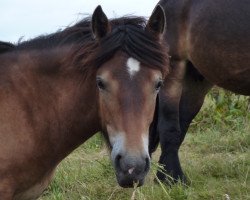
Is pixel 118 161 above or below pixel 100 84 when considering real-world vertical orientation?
below

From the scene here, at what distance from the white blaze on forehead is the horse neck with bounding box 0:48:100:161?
0.37m

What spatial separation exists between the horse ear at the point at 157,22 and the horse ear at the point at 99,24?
306mm

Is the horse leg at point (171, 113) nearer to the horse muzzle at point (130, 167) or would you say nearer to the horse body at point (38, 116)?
the horse body at point (38, 116)

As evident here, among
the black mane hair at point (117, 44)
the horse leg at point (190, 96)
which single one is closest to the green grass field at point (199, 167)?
the horse leg at point (190, 96)

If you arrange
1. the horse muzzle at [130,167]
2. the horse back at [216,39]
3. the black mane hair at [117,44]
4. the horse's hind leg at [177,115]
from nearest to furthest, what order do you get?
the horse muzzle at [130,167]
the black mane hair at [117,44]
the horse back at [216,39]
the horse's hind leg at [177,115]

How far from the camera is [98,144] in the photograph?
7.89 meters

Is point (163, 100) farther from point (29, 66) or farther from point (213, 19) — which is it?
point (29, 66)

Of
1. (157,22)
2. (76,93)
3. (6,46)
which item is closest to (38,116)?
(76,93)

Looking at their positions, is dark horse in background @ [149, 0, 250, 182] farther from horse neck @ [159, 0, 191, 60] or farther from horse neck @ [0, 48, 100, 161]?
horse neck @ [0, 48, 100, 161]

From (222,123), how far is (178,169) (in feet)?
8.56

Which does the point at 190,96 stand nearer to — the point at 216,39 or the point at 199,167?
the point at 199,167

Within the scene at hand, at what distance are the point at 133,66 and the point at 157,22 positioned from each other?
0.43m

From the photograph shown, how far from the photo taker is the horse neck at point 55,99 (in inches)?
156

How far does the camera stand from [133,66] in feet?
12.0
